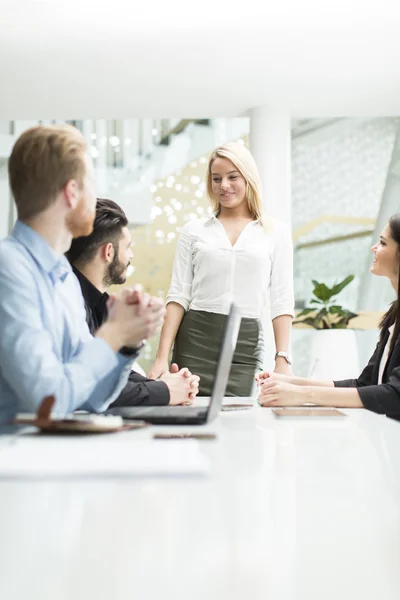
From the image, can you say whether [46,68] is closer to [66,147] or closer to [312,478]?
[66,147]

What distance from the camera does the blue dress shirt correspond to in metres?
1.00

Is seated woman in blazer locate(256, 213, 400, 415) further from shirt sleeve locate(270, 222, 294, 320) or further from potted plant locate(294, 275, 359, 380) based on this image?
potted plant locate(294, 275, 359, 380)

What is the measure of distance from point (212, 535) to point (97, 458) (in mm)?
263

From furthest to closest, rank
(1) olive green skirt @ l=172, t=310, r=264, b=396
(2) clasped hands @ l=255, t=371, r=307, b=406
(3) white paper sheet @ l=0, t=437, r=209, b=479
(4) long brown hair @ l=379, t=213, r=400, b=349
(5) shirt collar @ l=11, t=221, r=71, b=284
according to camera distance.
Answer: (1) olive green skirt @ l=172, t=310, r=264, b=396 → (4) long brown hair @ l=379, t=213, r=400, b=349 → (2) clasped hands @ l=255, t=371, r=307, b=406 → (5) shirt collar @ l=11, t=221, r=71, b=284 → (3) white paper sheet @ l=0, t=437, r=209, b=479

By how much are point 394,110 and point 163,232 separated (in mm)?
2207

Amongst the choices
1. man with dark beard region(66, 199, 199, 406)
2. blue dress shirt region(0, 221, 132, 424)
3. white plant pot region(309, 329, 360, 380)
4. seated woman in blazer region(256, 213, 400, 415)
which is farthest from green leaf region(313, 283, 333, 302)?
blue dress shirt region(0, 221, 132, 424)

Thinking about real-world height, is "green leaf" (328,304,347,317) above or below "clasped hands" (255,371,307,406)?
below

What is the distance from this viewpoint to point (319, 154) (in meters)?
6.04

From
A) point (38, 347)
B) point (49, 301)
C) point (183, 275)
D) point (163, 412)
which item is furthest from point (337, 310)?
point (38, 347)

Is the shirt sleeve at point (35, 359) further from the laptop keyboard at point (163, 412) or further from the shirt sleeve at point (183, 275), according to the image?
the shirt sleeve at point (183, 275)

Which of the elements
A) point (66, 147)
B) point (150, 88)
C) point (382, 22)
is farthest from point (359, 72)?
point (66, 147)

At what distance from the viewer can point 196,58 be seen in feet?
15.8

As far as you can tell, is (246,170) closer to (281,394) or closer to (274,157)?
(281,394)

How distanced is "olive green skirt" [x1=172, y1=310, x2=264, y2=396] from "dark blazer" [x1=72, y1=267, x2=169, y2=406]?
0.71 meters
